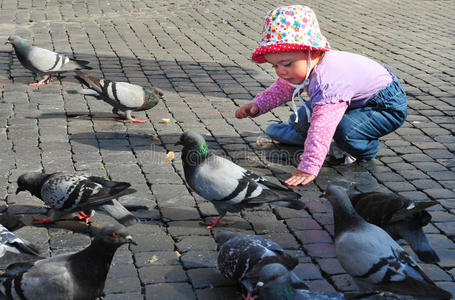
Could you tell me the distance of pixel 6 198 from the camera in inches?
206

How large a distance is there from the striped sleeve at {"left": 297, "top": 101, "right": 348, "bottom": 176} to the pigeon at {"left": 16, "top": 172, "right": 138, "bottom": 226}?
1688mm

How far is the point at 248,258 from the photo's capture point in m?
3.78

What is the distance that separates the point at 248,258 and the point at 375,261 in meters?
0.74

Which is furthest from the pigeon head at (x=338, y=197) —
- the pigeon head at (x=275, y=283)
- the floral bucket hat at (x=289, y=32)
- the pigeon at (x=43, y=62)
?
the pigeon at (x=43, y=62)

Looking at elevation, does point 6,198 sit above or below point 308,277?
below

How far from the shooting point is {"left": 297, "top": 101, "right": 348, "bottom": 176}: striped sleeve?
5598 millimetres

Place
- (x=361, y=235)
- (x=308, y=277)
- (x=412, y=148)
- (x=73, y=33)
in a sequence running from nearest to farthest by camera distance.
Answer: (x=361, y=235)
(x=308, y=277)
(x=412, y=148)
(x=73, y=33)

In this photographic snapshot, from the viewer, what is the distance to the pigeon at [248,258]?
3.71 metres

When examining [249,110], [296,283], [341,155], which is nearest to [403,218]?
[296,283]

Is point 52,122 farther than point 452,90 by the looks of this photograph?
No

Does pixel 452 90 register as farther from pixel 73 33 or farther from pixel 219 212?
pixel 73 33

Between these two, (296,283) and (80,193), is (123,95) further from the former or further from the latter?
(296,283)

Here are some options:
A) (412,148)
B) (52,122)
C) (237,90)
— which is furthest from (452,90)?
(52,122)

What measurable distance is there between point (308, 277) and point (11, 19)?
10079 millimetres
